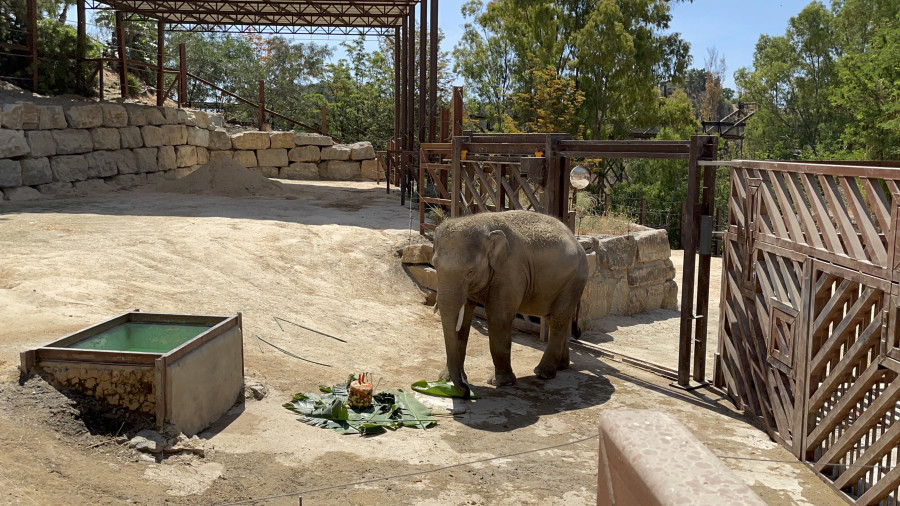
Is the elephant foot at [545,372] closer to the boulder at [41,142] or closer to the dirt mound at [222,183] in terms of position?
the dirt mound at [222,183]

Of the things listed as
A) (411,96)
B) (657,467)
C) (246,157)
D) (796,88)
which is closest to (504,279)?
(657,467)

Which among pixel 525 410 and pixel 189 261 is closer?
pixel 525 410

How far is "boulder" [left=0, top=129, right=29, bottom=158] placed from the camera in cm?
1711

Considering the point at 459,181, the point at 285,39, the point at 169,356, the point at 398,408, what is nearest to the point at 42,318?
the point at 169,356

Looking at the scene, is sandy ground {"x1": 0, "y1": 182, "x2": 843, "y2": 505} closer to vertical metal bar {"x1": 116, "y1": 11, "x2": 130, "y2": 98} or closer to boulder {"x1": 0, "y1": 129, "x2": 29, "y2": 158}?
boulder {"x1": 0, "y1": 129, "x2": 29, "y2": 158}

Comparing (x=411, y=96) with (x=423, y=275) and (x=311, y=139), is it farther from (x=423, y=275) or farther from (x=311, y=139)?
(x=423, y=275)

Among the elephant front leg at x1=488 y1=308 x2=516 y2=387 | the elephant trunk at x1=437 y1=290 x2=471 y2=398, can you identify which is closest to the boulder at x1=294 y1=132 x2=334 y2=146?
the elephant front leg at x1=488 y1=308 x2=516 y2=387

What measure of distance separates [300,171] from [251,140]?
6.82 ft

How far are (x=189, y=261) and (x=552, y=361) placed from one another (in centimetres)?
607

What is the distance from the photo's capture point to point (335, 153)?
2883 centimetres

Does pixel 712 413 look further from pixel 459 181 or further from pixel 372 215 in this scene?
pixel 372 215

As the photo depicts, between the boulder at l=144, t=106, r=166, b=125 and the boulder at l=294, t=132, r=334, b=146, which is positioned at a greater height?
the boulder at l=144, t=106, r=166, b=125

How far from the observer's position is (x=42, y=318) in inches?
329

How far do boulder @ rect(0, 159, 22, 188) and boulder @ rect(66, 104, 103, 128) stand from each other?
233cm
